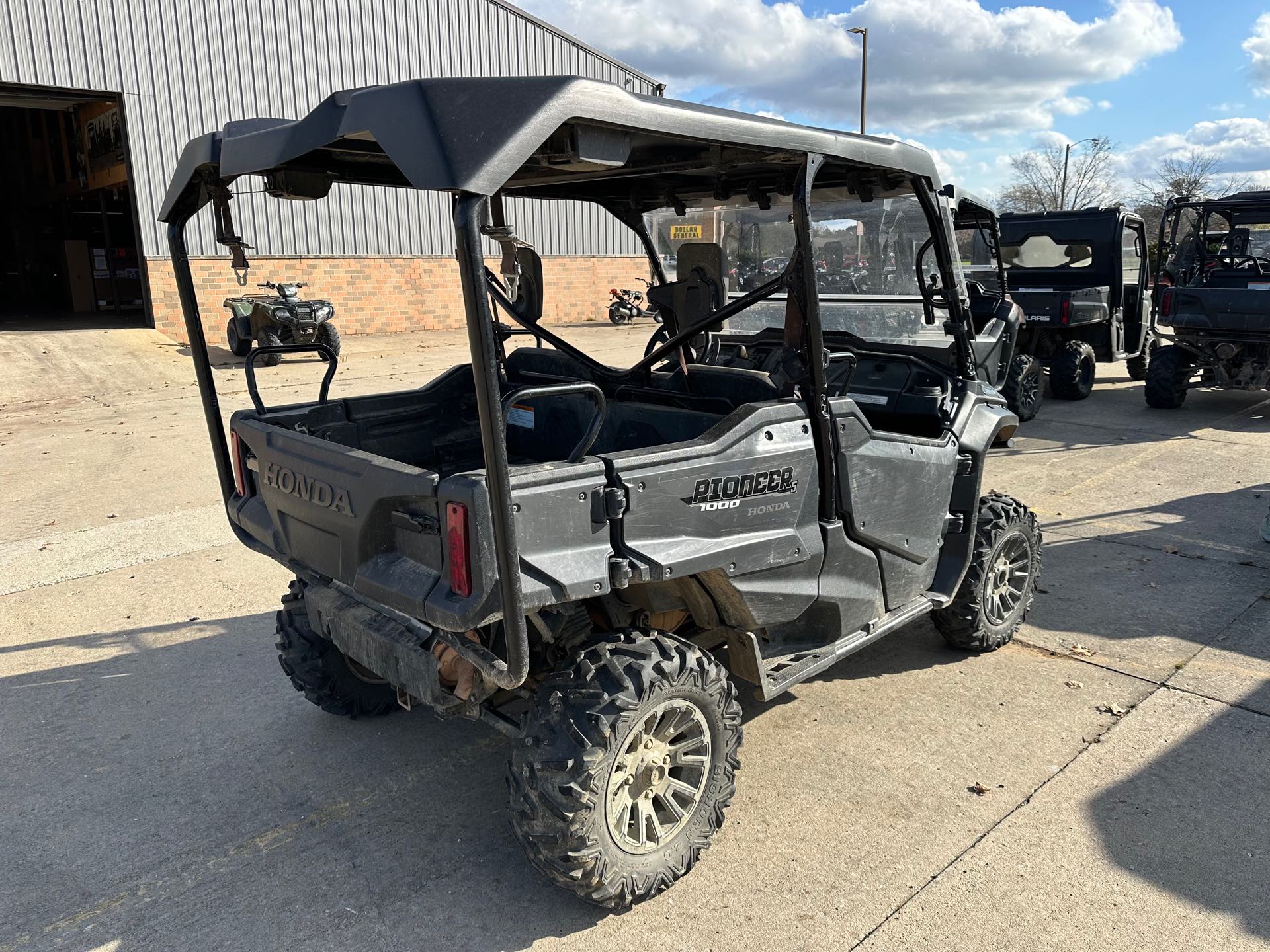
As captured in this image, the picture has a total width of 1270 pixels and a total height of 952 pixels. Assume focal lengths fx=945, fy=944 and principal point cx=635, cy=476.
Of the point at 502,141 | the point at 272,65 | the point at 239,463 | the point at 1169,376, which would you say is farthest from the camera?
the point at 272,65

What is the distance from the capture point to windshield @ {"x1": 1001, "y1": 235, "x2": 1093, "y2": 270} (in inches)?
453

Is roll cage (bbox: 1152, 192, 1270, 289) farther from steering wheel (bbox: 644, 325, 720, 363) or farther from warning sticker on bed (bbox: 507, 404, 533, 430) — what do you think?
warning sticker on bed (bbox: 507, 404, 533, 430)

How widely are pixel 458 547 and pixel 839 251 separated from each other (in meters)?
2.56

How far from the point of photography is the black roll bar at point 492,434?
6.76ft

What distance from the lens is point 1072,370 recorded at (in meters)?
11.0

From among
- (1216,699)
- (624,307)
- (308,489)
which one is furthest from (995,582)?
(624,307)

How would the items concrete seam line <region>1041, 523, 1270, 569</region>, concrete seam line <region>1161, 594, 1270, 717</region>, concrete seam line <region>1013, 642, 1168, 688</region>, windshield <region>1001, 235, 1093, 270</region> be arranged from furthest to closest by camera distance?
windshield <region>1001, 235, 1093, 270</region> → concrete seam line <region>1041, 523, 1270, 569</region> → concrete seam line <region>1013, 642, 1168, 688</region> → concrete seam line <region>1161, 594, 1270, 717</region>

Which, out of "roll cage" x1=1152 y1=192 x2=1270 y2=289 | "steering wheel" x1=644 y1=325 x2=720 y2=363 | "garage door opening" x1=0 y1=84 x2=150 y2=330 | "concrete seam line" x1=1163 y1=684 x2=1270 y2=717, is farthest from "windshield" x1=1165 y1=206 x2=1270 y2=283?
"garage door opening" x1=0 y1=84 x2=150 y2=330

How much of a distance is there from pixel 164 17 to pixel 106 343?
5.58 meters

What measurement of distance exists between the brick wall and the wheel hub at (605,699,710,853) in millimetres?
13502

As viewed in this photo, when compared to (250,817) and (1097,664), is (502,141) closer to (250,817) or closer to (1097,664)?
(250,817)

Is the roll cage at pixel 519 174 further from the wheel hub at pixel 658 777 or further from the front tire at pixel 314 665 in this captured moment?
the wheel hub at pixel 658 777

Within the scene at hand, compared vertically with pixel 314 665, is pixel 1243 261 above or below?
above

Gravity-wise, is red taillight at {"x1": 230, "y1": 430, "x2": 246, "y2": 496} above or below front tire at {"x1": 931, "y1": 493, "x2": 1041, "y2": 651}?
above
